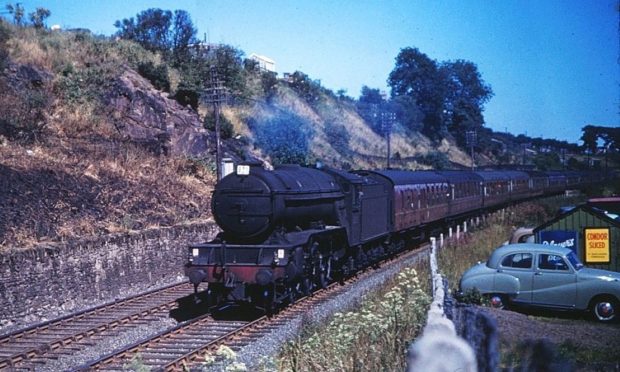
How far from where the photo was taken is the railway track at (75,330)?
35.2 ft

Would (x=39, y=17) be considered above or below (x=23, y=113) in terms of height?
above

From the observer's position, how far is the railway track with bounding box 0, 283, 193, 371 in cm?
1073

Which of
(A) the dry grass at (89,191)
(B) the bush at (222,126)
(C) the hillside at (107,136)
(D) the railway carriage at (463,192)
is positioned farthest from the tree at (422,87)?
(A) the dry grass at (89,191)

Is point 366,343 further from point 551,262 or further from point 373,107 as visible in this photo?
point 373,107

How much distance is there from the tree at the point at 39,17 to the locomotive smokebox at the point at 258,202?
90.8 ft

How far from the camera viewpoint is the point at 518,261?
14.1 m

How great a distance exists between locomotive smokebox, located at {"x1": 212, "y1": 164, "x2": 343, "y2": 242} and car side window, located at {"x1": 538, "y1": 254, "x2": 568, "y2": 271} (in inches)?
203

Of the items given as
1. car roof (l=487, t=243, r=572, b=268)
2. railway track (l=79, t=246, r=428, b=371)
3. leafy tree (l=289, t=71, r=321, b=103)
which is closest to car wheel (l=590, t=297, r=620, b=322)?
car roof (l=487, t=243, r=572, b=268)

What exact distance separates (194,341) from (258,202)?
3228 mm

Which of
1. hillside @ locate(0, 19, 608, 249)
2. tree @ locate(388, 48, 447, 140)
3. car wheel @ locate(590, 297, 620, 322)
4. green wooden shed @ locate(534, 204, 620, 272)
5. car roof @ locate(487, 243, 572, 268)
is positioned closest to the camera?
car wheel @ locate(590, 297, 620, 322)

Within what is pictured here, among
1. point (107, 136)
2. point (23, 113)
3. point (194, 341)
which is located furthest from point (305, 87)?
point (194, 341)

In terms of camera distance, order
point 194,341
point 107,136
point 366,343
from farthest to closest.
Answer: point 107,136, point 194,341, point 366,343

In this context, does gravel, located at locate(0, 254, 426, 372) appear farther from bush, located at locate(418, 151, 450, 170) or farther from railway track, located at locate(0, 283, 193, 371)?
bush, located at locate(418, 151, 450, 170)

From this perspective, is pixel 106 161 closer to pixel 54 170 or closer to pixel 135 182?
pixel 135 182
